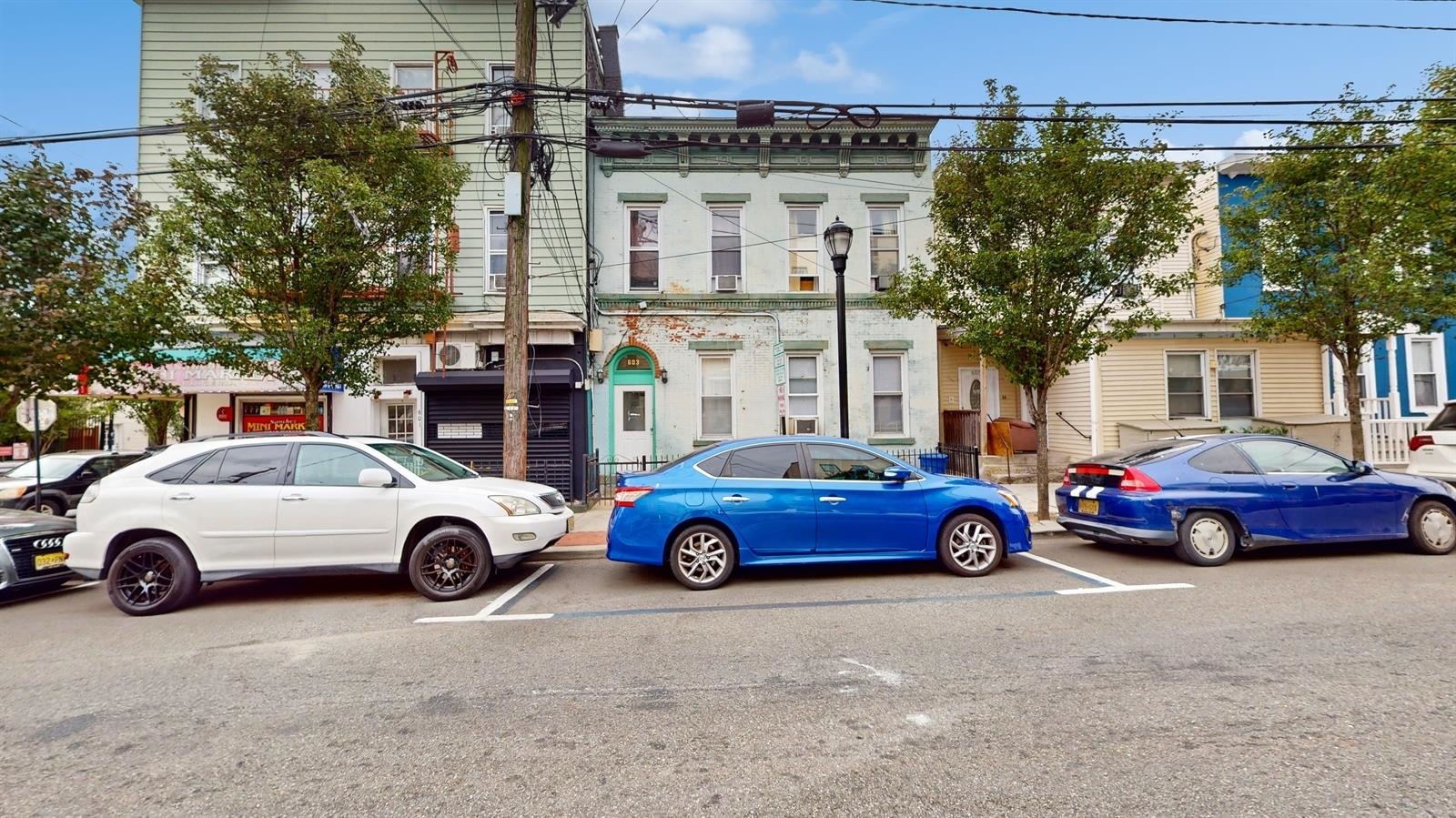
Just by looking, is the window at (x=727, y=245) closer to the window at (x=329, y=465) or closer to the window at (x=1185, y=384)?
the window at (x=329, y=465)

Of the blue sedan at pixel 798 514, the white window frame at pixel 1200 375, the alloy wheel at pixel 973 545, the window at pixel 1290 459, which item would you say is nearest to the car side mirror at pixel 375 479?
the blue sedan at pixel 798 514

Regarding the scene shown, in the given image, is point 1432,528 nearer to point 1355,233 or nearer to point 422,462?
point 1355,233

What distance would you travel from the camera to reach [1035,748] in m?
3.16

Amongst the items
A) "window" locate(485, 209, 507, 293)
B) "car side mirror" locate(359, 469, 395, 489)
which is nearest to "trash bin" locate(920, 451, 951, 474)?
"window" locate(485, 209, 507, 293)

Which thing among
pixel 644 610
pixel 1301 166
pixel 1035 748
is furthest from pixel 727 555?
pixel 1301 166

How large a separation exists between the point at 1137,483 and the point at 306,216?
11.0 m

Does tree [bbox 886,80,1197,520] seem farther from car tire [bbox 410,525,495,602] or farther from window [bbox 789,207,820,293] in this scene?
car tire [bbox 410,525,495,602]

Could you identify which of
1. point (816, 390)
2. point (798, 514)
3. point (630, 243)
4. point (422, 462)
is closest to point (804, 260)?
point (816, 390)

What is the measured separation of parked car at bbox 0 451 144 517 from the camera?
39.1 feet

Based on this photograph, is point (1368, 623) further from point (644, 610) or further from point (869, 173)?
point (869, 173)

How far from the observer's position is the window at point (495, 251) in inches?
556

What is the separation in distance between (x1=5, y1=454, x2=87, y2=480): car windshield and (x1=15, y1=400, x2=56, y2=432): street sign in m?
2.67

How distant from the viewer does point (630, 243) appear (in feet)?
48.4

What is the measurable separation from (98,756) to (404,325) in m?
7.18
